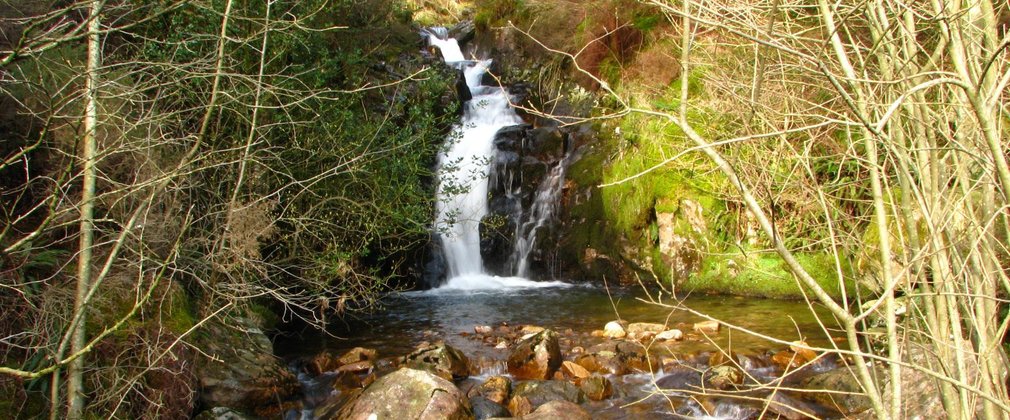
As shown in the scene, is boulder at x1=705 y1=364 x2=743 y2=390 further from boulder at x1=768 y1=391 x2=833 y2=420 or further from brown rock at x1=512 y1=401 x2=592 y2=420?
brown rock at x1=512 y1=401 x2=592 y2=420

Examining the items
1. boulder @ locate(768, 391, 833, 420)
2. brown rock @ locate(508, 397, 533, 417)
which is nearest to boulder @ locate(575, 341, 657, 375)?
brown rock @ locate(508, 397, 533, 417)

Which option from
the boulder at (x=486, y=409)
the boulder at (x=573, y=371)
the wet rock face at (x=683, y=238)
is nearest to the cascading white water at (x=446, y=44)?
the wet rock face at (x=683, y=238)

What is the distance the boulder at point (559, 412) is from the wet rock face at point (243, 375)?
2296 mm

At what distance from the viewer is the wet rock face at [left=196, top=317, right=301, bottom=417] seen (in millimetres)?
5707

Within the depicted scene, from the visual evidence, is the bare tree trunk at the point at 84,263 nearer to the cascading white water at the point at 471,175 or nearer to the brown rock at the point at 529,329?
the brown rock at the point at 529,329

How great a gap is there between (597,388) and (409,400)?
1.92 metres

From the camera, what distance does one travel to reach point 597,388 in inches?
256

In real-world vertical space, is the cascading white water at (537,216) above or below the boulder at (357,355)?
above

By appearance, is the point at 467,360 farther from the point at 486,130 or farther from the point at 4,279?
the point at 486,130

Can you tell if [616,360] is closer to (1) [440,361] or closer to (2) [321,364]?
(1) [440,361]

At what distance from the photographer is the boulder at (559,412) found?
18.1 feet

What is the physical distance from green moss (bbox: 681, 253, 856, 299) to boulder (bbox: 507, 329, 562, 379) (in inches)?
164

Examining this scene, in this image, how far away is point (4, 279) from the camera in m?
4.44

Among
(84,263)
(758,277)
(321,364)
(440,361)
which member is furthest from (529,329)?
(84,263)
